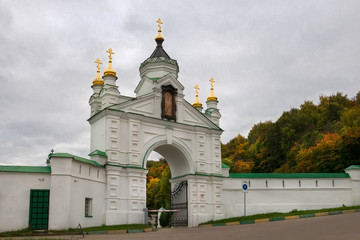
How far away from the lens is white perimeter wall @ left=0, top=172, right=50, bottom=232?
1759cm

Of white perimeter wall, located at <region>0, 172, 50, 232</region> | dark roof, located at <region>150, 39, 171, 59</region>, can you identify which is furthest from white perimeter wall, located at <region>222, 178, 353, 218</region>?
white perimeter wall, located at <region>0, 172, 50, 232</region>

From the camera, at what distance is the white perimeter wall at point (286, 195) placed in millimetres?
26781

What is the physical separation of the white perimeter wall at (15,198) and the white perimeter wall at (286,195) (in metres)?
13.5

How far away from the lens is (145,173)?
78.3ft

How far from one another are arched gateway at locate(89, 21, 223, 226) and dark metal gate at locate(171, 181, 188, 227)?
0.44 ft

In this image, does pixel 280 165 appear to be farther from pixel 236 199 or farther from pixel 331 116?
pixel 236 199

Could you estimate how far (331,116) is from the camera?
5256cm

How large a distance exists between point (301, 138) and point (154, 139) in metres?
28.3

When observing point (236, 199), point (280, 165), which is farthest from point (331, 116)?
point (236, 199)

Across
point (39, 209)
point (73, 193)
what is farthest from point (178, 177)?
point (39, 209)

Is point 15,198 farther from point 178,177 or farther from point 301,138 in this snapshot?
point 301,138

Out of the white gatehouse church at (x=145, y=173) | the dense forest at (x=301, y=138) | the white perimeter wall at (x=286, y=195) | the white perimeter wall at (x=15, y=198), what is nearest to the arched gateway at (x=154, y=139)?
the white gatehouse church at (x=145, y=173)

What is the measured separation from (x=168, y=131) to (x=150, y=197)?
35.6 metres

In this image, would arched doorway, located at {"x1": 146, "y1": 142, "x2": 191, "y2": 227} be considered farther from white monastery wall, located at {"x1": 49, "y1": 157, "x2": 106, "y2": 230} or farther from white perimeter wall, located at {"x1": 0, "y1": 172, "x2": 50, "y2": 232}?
white perimeter wall, located at {"x1": 0, "y1": 172, "x2": 50, "y2": 232}
